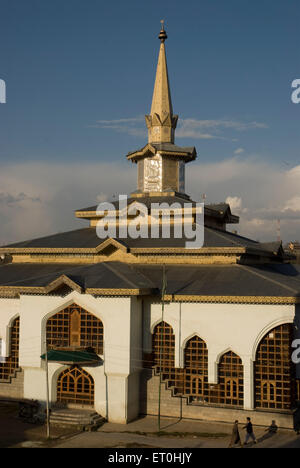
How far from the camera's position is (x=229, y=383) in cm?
2284

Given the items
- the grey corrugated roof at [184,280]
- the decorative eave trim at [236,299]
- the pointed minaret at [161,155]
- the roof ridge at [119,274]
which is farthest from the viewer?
the pointed minaret at [161,155]

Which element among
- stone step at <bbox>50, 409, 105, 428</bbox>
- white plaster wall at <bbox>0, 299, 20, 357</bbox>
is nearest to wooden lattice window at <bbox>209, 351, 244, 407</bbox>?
stone step at <bbox>50, 409, 105, 428</bbox>

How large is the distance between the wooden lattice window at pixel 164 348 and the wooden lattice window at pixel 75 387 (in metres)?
3.07

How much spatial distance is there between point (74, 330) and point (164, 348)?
161 inches

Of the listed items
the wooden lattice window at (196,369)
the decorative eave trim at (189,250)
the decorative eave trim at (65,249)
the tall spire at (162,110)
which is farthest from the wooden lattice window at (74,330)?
the tall spire at (162,110)

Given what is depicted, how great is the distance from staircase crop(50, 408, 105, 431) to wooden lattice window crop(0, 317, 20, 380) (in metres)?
4.79

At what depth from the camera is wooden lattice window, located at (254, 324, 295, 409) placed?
72.0ft

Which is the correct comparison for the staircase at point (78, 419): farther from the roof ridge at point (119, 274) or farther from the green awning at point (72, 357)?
the roof ridge at point (119, 274)

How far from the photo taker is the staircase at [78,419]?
21.7 m

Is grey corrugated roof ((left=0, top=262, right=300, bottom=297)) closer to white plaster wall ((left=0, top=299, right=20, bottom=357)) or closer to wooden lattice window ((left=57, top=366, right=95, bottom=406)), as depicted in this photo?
white plaster wall ((left=0, top=299, right=20, bottom=357))

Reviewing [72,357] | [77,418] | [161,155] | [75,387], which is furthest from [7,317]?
[161,155]
